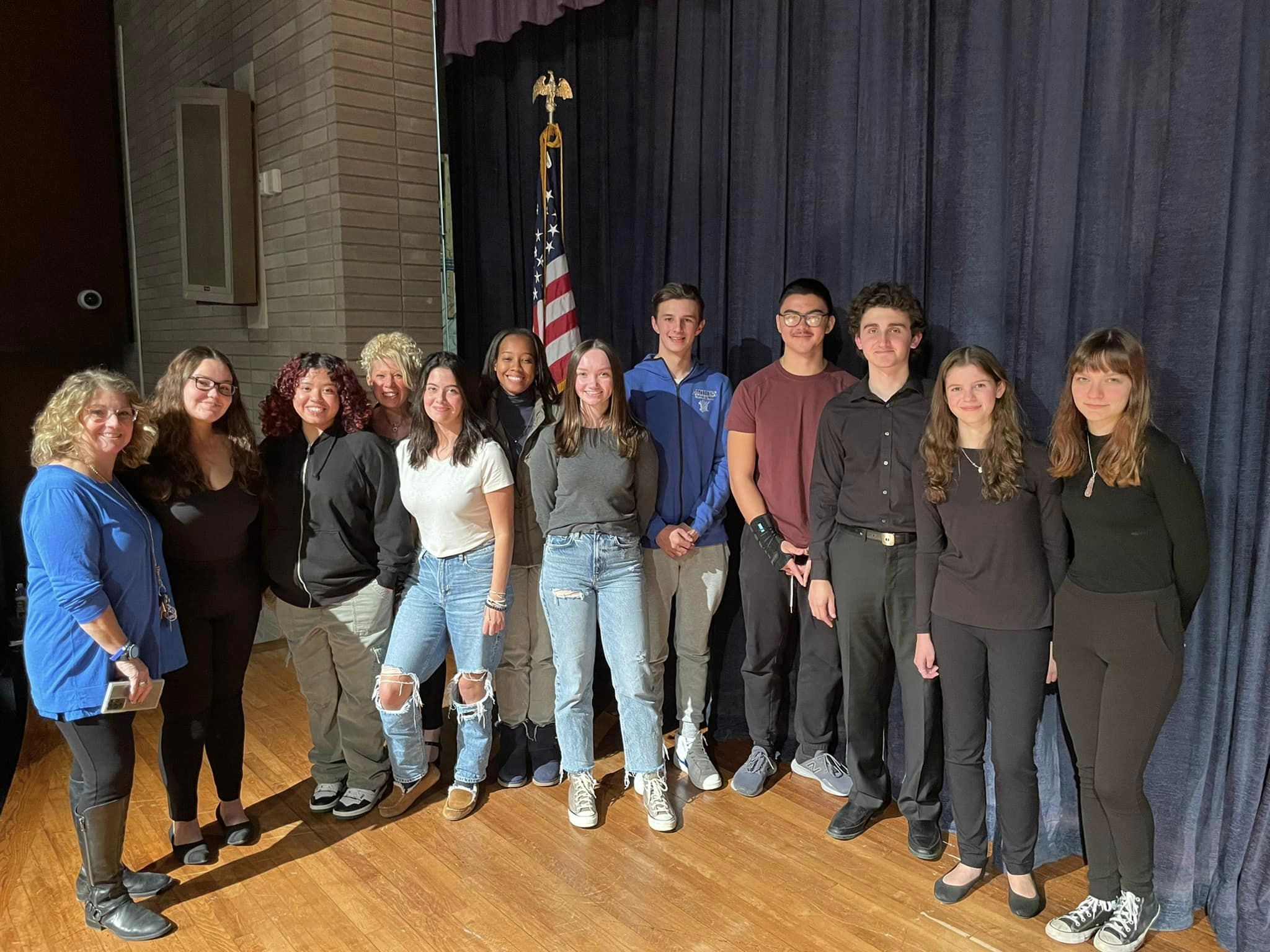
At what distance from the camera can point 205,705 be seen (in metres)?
2.54

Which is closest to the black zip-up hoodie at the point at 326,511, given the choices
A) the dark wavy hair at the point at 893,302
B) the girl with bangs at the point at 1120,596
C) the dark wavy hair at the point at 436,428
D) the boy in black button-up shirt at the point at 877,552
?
the dark wavy hair at the point at 436,428

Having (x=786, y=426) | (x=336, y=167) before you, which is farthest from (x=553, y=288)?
(x=786, y=426)

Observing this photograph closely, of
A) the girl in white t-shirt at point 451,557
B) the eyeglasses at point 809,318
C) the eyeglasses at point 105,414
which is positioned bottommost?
the girl in white t-shirt at point 451,557

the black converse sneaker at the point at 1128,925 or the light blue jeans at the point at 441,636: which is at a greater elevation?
the light blue jeans at the point at 441,636

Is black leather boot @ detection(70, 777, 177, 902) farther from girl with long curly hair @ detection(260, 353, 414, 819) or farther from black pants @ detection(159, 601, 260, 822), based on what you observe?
girl with long curly hair @ detection(260, 353, 414, 819)

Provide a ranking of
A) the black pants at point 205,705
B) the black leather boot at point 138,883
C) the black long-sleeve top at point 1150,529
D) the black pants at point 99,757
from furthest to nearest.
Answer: the black pants at point 205,705
the black leather boot at point 138,883
the black pants at point 99,757
the black long-sleeve top at point 1150,529

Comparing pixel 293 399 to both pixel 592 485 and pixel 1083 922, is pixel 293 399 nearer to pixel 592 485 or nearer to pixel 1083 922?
pixel 592 485

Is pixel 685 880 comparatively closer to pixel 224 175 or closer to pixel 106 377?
pixel 106 377

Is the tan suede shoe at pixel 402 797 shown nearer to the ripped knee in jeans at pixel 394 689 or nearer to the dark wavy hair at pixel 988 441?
the ripped knee in jeans at pixel 394 689

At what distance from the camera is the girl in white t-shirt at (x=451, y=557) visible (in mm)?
2680

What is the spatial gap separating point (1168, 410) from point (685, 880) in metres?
1.82

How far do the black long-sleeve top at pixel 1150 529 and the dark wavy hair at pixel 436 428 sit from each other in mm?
1666

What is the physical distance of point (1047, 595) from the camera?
224 centimetres

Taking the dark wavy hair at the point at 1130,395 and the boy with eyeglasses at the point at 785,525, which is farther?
the boy with eyeglasses at the point at 785,525
